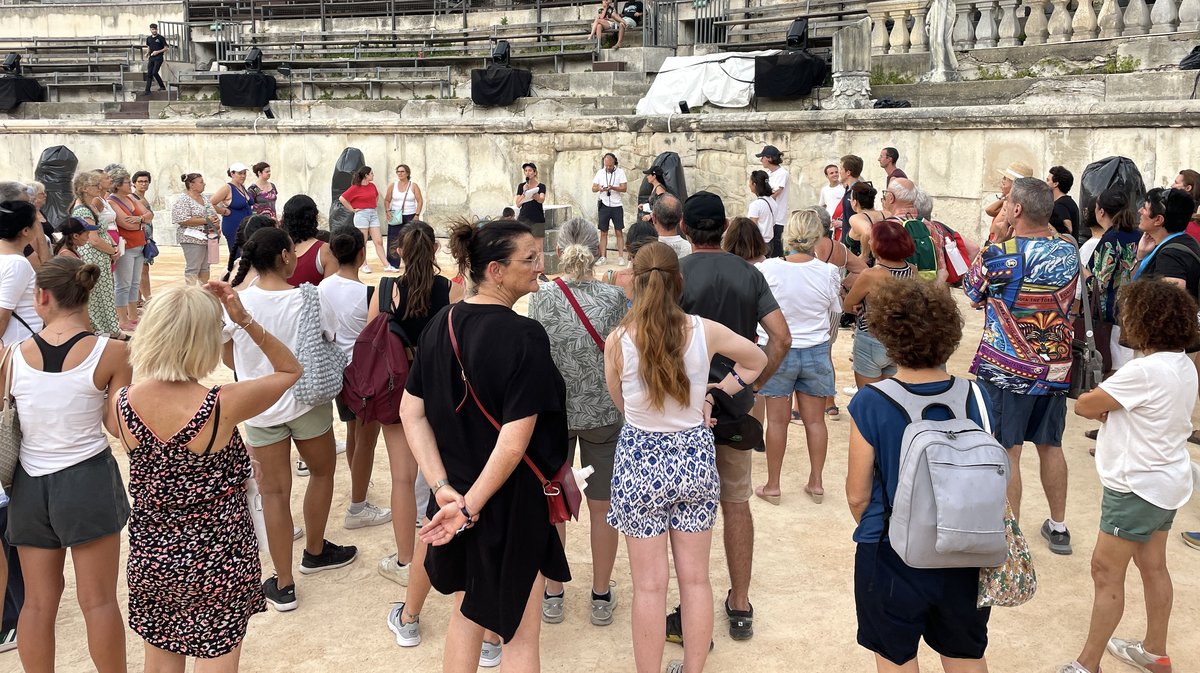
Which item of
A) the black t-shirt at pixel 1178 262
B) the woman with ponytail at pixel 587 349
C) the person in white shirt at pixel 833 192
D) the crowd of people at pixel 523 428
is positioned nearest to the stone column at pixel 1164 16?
the person in white shirt at pixel 833 192

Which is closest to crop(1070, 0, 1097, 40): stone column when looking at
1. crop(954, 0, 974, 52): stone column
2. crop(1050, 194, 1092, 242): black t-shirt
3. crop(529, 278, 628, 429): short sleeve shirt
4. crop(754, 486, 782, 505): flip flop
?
crop(954, 0, 974, 52): stone column

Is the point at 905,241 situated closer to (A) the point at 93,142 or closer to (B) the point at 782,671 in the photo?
(B) the point at 782,671

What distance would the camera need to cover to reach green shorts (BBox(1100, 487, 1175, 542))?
3471mm

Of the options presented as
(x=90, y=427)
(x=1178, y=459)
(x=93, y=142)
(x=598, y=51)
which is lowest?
(x=1178, y=459)

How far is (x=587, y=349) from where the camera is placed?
390cm

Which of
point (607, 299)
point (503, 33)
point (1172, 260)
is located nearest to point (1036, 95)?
point (1172, 260)

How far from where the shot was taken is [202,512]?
3039 millimetres

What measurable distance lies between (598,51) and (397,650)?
1562cm

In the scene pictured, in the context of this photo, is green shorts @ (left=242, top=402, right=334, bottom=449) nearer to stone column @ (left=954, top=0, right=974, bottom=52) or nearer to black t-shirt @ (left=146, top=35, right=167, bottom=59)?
stone column @ (left=954, top=0, right=974, bottom=52)

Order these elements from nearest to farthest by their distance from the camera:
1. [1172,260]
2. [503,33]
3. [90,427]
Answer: [90,427] → [1172,260] → [503,33]

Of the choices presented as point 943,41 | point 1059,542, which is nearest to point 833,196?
point 943,41

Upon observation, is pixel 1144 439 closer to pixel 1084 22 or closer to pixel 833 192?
pixel 833 192

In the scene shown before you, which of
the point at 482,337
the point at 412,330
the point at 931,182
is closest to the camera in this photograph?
the point at 482,337

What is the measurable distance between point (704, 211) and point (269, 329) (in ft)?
6.61
